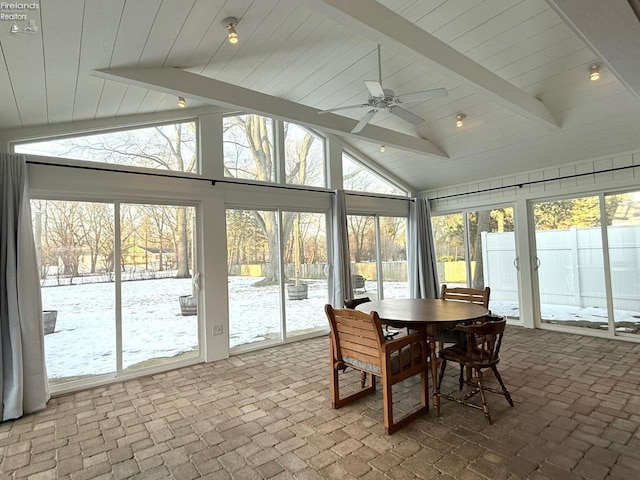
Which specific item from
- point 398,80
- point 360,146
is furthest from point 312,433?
point 360,146

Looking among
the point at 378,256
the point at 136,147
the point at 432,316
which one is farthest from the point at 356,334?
the point at 378,256

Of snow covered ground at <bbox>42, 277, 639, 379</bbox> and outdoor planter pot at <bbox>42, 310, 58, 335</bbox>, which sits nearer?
outdoor planter pot at <bbox>42, 310, 58, 335</bbox>

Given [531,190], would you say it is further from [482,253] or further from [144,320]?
[144,320]

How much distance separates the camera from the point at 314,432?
2.58 m

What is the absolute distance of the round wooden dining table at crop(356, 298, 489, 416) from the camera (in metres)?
2.80

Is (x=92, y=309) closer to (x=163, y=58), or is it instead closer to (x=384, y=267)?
(x=163, y=58)

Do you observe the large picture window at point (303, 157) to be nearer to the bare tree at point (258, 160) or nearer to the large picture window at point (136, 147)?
the bare tree at point (258, 160)

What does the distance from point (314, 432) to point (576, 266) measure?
4.82 metres

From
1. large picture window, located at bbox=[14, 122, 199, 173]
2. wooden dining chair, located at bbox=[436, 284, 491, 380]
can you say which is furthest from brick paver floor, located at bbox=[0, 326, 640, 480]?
large picture window, located at bbox=[14, 122, 199, 173]

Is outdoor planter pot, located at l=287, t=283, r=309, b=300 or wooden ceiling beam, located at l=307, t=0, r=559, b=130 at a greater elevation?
wooden ceiling beam, located at l=307, t=0, r=559, b=130

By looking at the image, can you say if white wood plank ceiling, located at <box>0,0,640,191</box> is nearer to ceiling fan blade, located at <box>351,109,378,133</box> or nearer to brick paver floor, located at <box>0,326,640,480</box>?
ceiling fan blade, located at <box>351,109,378,133</box>

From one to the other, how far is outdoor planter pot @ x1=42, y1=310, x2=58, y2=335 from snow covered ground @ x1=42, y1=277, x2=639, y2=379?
0.03 m

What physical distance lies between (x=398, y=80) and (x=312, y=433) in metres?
3.91

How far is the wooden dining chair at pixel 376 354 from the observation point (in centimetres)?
255
